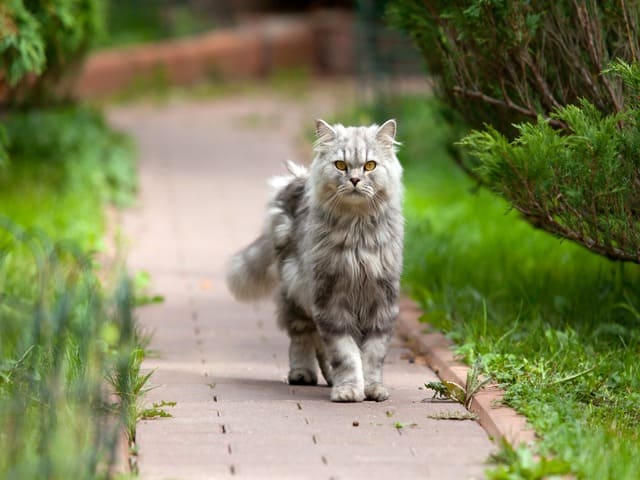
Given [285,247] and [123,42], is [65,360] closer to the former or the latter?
[285,247]

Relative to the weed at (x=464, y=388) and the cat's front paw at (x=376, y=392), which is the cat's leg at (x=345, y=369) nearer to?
the cat's front paw at (x=376, y=392)

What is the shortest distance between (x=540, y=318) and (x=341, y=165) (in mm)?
1938

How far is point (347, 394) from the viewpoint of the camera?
6578mm

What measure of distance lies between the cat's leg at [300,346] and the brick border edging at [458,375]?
2.49ft

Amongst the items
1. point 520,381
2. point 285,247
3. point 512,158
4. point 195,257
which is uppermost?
point 512,158

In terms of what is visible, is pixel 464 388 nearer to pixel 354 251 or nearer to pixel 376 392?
pixel 376 392

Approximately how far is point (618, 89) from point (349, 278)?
81.0 inches

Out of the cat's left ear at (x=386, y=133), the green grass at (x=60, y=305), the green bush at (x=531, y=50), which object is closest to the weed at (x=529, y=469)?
the green grass at (x=60, y=305)

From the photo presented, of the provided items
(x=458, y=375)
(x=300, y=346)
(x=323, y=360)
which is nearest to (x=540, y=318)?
(x=458, y=375)

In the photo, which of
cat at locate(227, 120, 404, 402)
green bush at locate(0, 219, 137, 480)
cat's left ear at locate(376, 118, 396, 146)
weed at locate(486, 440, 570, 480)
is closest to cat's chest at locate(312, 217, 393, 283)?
cat at locate(227, 120, 404, 402)

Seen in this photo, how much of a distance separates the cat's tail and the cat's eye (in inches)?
31.3

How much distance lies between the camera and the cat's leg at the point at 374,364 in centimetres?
668

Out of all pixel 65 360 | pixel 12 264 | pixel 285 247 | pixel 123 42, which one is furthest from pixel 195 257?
pixel 123 42

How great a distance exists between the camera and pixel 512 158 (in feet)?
21.9
